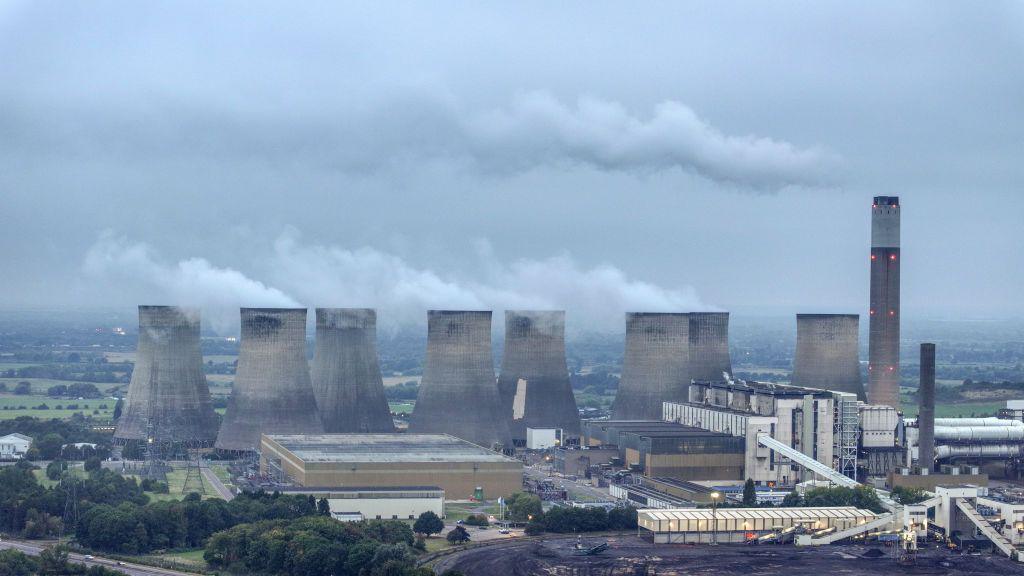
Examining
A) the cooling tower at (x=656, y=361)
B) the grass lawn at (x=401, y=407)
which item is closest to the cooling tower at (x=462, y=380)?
the cooling tower at (x=656, y=361)

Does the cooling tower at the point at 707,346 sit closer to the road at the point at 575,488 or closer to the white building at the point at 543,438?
the white building at the point at 543,438

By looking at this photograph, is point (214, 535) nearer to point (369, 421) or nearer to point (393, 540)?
point (393, 540)

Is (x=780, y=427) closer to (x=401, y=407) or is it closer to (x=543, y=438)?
(x=543, y=438)

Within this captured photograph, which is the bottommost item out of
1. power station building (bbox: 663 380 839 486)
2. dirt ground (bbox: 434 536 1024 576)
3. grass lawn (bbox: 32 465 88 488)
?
dirt ground (bbox: 434 536 1024 576)

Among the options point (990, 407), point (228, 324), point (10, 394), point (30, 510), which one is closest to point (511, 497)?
point (30, 510)

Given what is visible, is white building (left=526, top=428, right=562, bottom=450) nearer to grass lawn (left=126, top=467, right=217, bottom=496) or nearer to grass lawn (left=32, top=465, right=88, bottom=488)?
grass lawn (left=126, top=467, right=217, bottom=496)

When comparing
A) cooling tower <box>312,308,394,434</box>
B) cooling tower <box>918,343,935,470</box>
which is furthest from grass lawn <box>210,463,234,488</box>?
cooling tower <box>918,343,935,470</box>
